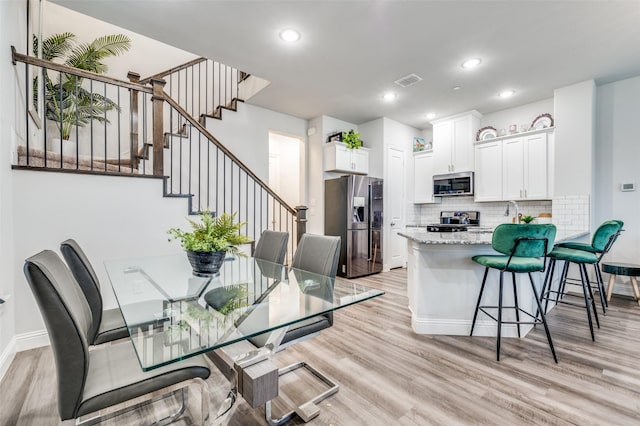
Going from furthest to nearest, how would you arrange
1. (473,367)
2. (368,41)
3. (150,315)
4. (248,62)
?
(248,62), (368,41), (473,367), (150,315)

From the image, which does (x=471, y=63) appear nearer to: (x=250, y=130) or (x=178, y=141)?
(x=250, y=130)

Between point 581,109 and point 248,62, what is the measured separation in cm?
438

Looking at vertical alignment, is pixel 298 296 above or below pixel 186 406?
above

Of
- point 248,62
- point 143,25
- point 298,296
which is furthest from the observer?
point 248,62

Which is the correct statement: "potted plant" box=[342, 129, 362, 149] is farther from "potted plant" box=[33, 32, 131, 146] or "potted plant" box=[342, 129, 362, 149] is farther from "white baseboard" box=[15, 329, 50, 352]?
"white baseboard" box=[15, 329, 50, 352]

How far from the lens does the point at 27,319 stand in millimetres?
2359

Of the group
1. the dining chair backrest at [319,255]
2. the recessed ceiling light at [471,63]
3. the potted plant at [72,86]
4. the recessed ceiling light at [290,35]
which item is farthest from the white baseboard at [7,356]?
the recessed ceiling light at [471,63]

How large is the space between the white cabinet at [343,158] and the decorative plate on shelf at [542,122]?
269cm

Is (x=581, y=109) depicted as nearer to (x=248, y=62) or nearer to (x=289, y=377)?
Result: (x=248, y=62)

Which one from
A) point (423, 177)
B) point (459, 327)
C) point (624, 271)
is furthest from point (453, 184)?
point (459, 327)

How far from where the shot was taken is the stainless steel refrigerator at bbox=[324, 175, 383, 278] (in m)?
4.88

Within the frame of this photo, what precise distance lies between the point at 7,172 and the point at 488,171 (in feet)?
19.0

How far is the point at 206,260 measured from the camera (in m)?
1.89

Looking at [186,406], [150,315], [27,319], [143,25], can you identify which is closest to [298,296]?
[150,315]
